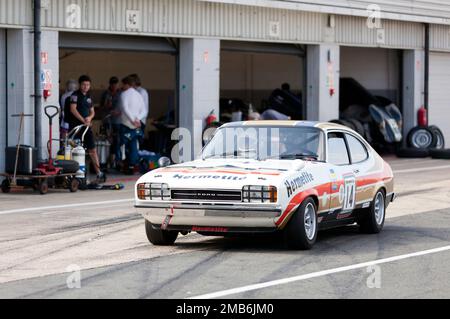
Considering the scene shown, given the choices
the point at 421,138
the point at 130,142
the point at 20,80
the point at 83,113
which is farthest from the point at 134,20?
the point at 421,138

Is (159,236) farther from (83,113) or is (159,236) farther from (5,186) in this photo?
(83,113)

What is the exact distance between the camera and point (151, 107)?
30.5m

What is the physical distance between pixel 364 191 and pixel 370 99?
1675 cm

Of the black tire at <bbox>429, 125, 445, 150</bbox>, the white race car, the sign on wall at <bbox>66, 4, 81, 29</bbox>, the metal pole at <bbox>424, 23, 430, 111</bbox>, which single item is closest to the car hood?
the white race car

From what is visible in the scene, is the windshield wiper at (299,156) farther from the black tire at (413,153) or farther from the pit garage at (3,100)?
the black tire at (413,153)

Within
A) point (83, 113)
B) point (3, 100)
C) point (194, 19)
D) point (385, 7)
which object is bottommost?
point (83, 113)

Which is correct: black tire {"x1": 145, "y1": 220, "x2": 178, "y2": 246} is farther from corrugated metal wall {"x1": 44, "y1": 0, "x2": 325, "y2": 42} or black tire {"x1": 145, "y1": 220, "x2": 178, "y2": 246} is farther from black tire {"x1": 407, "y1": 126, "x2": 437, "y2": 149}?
black tire {"x1": 407, "y1": 126, "x2": 437, "y2": 149}

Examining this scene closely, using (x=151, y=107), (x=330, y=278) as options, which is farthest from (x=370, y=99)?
(x=330, y=278)

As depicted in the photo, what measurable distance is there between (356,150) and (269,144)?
4.42ft

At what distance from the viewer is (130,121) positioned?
21766 mm

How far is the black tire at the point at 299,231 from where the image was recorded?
10.7 meters

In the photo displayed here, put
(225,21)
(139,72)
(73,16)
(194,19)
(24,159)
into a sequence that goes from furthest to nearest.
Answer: (139,72) < (225,21) < (194,19) < (73,16) < (24,159)
